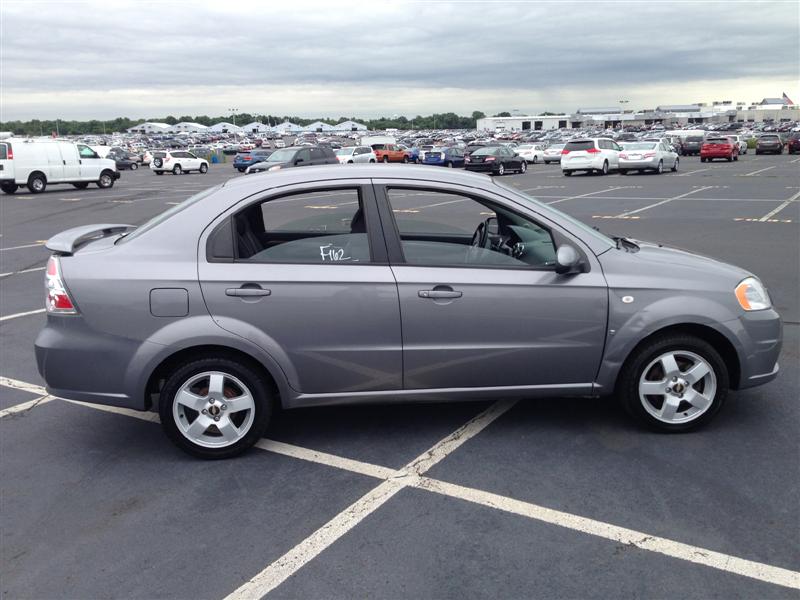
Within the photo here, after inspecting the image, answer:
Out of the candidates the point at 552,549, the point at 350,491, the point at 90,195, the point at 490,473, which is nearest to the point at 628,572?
the point at 552,549

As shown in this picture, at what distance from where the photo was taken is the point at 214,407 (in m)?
4.21

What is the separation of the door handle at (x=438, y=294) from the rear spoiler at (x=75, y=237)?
2127 millimetres

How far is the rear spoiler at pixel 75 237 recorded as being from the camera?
4363 millimetres

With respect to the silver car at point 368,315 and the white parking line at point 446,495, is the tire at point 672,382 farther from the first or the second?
the white parking line at point 446,495

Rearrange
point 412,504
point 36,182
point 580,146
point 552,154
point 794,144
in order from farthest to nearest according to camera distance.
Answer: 1. point 794,144
2. point 552,154
3. point 580,146
4. point 36,182
5. point 412,504

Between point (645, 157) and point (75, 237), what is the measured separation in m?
30.5

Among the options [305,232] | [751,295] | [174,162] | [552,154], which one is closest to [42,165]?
[174,162]

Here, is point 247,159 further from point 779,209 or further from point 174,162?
point 779,209

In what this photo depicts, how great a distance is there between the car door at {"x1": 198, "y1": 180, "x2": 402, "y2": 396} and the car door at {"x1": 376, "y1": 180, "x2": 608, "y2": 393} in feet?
0.39

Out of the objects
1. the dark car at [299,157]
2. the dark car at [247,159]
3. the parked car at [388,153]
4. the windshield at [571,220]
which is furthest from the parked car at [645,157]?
the windshield at [571,220]

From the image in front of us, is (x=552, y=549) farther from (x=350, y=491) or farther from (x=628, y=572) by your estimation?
(x=350, y=491)

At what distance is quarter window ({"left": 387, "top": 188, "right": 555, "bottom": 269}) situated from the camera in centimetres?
435

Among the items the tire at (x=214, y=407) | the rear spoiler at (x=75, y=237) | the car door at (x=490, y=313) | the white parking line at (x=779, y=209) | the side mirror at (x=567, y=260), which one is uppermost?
the rear spoiler at (x=75, y=237)

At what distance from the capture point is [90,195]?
26.4m
